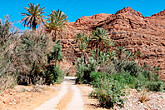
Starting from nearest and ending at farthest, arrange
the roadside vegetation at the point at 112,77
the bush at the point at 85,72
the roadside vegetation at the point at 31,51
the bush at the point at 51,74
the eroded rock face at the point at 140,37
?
1. the roadside vegetation at the point at 112,77
2. the roadside vegetation at the point at 31,51
3. the bush at the point at 51,74
4. the bush at the point at 85,72
5. the eroded rock face at the point at 140,37

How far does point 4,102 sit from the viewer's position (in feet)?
28.5

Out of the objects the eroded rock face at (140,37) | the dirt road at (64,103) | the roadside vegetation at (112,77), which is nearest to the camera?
the dirt road at (64,103)

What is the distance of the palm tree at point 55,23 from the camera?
28.3 meters

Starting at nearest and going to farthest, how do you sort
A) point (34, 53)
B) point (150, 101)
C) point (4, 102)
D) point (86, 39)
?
point (4, 102) < point (150, 101) < point (34, 53) < point (86, 39)

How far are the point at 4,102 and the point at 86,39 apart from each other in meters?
48.5

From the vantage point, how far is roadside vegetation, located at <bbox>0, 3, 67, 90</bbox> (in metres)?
11.4

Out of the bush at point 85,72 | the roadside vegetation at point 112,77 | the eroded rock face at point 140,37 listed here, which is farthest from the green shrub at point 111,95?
the eroded rock face at point 140,37

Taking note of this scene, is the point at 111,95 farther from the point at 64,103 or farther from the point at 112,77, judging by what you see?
the point at 112,77

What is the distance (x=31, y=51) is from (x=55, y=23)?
13620mm

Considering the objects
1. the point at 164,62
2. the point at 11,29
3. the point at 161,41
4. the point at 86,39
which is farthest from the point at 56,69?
the point at 161,41

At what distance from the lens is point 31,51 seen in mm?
16062

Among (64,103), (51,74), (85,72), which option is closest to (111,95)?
(64,103)

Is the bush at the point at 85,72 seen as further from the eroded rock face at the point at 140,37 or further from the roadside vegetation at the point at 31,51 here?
the eroded rock face at the point at 140,37

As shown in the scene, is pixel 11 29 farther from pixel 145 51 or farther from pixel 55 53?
pixel 145 51
